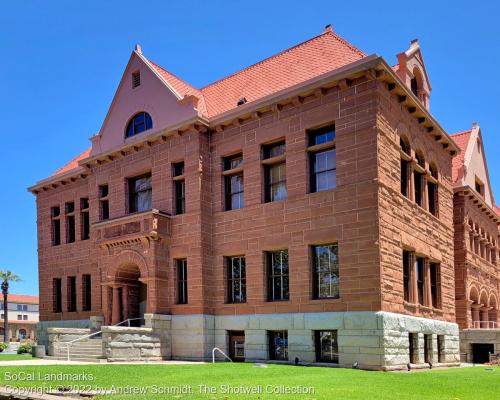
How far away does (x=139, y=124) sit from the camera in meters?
27.8

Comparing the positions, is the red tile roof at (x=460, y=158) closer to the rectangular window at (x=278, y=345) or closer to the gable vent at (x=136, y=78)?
the rectangular window at (x=278, y=345)

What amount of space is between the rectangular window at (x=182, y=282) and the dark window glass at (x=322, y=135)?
761cm

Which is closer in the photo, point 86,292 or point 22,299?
point 86,292

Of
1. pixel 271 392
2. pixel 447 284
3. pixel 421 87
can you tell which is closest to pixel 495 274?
pixel 447 284

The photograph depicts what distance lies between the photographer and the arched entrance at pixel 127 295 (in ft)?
86.3

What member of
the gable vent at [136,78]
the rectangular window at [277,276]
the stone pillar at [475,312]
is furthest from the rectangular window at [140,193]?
the stone pillar at [475,312]

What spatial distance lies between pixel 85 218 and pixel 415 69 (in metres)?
18.8

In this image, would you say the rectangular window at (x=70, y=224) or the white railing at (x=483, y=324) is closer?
the rectangular window at (x=70, y=224)

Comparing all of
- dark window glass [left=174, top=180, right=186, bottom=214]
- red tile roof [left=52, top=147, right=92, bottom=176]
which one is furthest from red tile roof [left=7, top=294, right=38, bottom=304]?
dark window glass [left=174, top=180, right=186, bottom=214]

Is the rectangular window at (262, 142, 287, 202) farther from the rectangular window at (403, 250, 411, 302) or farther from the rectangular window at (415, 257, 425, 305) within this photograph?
the rectangular window at (415, 257, 425, 305)

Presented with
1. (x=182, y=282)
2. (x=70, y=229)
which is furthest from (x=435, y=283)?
(x=70, y=229)

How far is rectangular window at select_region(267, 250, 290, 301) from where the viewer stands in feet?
73.4

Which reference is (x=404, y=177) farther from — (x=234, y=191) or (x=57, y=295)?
(x=57, y=295)

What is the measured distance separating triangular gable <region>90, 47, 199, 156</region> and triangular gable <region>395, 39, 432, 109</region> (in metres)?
8.83
